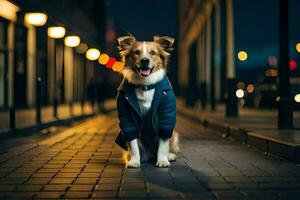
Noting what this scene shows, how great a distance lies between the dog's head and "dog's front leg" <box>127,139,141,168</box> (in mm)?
910

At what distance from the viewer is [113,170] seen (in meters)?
7.53

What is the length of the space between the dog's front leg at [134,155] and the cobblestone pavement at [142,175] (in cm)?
13

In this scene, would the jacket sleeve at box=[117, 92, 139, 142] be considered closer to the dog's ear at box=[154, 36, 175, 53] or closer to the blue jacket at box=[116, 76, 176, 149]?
the blue jacket at box=[116, 76, 176, 149]

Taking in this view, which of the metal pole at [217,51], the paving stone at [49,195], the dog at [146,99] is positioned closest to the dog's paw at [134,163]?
the dog at [146,99]

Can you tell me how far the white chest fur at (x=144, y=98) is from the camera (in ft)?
25.5

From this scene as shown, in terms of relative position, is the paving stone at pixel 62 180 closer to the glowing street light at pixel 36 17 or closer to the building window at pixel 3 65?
the glowing street light at pixel 36 17

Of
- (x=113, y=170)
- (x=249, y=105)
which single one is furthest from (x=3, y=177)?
(x=249, y=105)

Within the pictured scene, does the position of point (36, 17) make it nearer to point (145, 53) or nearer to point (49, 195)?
point (145, 53)

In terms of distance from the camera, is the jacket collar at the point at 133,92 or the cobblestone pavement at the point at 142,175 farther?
the jacket collar at the point at 133,92

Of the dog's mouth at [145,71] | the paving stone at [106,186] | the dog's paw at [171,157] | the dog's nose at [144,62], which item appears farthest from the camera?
the dog's paw at [171,157]

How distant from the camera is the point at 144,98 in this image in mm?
7770

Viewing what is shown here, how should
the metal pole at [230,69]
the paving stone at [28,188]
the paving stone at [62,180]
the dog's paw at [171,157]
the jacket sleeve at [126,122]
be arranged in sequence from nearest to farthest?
the paving stone at [28,188]
the paving stone at [62,180]
the jacket sleeve at [126,122]
the dog's paw at [171,157]
the metal pole at [230,69]

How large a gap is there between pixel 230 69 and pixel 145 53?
14.4 meters

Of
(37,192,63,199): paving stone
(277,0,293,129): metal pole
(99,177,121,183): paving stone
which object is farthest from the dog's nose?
(277,0,293,129): metal pole
